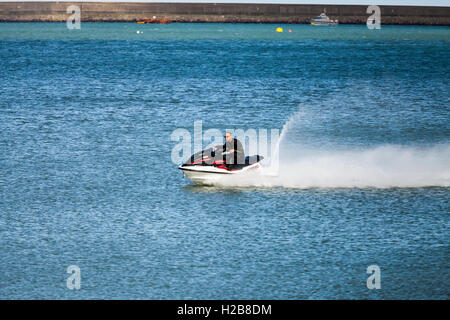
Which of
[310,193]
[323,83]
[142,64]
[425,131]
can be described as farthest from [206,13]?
[310,193]

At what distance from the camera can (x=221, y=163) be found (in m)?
28.3

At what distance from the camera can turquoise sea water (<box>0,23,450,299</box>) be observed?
20078mm

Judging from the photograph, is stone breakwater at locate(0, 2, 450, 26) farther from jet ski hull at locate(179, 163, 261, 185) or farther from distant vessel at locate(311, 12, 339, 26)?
jet ski hull at locate(179, 163, 261, 185)

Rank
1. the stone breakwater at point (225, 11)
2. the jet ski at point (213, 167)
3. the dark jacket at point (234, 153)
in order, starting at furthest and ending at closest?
the stone breakwater at point (225, 11), the jet ski at point (213, 167), the dark jacket at point (234, 153)

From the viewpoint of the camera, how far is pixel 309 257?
21.7m

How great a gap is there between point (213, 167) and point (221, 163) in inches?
13.7

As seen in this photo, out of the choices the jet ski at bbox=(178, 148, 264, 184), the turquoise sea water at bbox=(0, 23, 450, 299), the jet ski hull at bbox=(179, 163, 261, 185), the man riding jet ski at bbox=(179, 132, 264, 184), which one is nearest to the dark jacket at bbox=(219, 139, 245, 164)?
the man riding jet ski at bbox=(179, 132, 264, 184)

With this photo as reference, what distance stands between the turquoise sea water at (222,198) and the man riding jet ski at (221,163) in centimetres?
81

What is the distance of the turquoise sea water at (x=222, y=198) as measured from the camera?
65.9 ft

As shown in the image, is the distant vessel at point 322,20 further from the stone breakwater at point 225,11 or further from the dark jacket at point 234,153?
the dark jacket at point 234,153

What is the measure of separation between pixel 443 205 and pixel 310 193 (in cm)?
498

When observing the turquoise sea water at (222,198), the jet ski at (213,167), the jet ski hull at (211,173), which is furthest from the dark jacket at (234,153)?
the turquoise sea water at (222,198)
